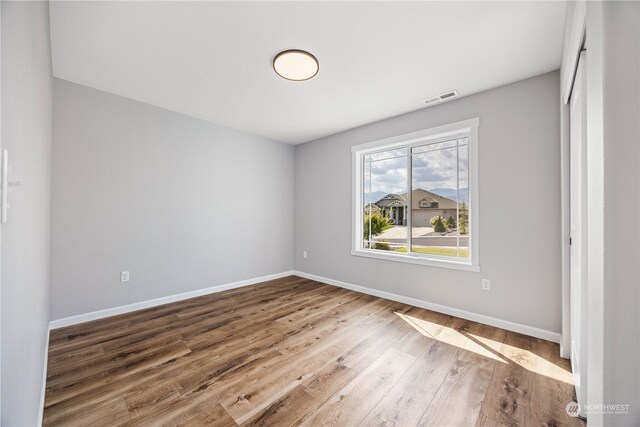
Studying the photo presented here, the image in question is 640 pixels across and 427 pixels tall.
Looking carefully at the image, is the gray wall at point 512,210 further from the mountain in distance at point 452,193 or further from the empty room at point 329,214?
the mountain in distance at point 452,193

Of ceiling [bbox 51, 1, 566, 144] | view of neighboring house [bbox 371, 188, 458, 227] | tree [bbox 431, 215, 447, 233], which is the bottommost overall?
tree [bbox 431, 215, 447, 233]

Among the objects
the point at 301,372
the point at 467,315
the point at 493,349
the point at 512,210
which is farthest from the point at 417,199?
the point at 301,372

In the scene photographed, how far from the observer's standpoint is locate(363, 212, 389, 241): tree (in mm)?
3885

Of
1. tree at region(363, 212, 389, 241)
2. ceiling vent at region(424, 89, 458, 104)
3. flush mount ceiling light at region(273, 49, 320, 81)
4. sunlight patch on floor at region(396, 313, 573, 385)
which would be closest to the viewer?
sunlight patch on floor at region(396, 313, 573, 385)

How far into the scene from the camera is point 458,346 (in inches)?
90.4

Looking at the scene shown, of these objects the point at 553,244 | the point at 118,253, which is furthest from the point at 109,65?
the point at 553,244

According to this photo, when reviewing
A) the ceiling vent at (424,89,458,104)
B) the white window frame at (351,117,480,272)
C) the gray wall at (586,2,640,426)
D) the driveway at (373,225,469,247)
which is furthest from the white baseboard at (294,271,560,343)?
the ceiling vent at (424,89,458,104)

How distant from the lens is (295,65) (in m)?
2.29

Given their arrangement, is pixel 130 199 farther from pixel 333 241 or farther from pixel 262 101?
pixel 333 241

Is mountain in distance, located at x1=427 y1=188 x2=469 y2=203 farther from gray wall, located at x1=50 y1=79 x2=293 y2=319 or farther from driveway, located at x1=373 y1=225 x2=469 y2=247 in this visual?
gray wall, located at x1=50 y1=79 x2=293 y2=319

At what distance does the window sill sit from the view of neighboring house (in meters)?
0.45

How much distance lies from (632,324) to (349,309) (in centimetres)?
270

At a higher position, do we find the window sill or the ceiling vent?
the ceiling vent

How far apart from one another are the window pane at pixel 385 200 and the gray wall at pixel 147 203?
1744 millimetres
